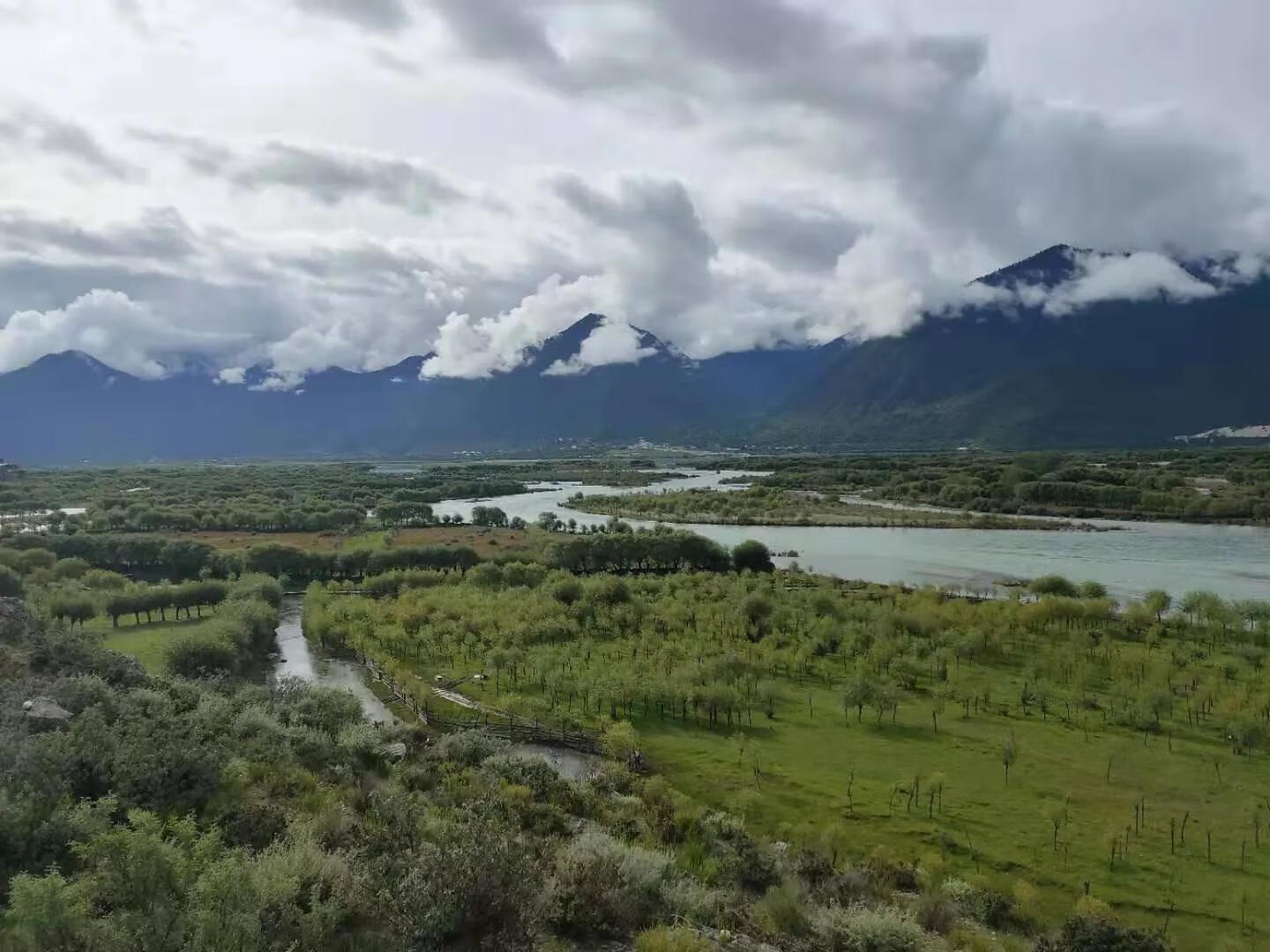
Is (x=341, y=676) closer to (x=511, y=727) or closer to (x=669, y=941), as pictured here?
(x=511, y=727)

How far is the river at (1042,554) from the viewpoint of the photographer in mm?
94125

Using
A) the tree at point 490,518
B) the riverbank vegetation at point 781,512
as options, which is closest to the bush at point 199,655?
the tree at point 490,518

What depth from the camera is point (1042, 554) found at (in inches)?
4542

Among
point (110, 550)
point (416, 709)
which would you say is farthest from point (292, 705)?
point (110, 550)

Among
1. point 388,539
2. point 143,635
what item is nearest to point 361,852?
point 143,635

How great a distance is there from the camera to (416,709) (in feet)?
162

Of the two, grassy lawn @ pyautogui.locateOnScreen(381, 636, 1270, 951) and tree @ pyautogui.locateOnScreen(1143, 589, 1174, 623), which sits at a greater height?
tree @ pyautogui.locateOnScreen(1143, 589, 1174, 623)

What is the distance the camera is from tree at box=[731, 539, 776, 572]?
102 m

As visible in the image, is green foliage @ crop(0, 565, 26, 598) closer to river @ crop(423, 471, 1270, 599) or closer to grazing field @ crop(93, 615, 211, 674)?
grazing field @ crop(93, 615, 211, 674)

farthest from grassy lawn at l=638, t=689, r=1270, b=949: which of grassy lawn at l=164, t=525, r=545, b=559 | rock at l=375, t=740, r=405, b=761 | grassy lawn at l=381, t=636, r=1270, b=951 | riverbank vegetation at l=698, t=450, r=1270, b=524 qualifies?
riverbank vegetation at l=698, t=450, r=1270, b=524

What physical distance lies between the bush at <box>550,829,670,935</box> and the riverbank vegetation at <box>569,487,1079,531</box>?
133999 mm

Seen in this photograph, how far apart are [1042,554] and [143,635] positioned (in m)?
112

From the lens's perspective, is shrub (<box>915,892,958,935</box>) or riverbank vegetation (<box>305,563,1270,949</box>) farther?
riverbank vegetation (<box>305,563,1270,949</box>)

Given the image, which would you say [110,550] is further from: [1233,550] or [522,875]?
[1233,550]
